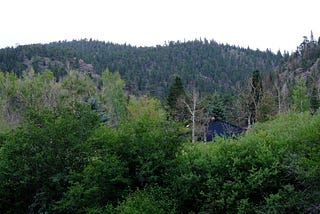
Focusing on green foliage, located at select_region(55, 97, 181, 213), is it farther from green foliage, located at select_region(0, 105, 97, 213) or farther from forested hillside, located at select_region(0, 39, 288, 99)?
forested hillside, located at select_region(0, 39, 288, 99)

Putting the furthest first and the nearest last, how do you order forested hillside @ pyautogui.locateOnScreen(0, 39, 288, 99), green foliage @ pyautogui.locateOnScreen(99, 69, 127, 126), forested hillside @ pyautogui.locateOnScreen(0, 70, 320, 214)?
forested hillside @ pyautogui.locateOnScreen(0, 39, 288, 99) < green foliage @ pyautogui.locateOnScreen(99, 69, 127, 126) < forested hillside @ pyautogui.locateOnScreen(0, 70, 320, 214)

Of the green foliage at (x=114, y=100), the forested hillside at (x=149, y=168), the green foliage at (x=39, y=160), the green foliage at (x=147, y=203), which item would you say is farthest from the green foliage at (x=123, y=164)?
the green foliage at (x=114, y=100)

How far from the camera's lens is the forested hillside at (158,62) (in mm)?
104312

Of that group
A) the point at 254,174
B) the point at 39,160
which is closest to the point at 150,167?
the point at 254,174

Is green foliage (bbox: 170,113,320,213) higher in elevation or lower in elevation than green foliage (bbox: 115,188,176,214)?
higher

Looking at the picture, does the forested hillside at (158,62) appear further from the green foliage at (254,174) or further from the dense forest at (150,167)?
the green foliage at (254,174)

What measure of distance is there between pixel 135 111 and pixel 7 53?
Answer: 275ft

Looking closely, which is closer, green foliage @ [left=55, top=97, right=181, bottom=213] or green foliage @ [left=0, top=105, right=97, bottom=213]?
green foliage @ [left=55, top=97, right=181, bottom=213]

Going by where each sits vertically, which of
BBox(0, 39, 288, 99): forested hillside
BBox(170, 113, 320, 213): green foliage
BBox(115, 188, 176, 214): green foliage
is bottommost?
BBox(115, 188, 176, 214): green foliage

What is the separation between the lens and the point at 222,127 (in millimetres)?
33344

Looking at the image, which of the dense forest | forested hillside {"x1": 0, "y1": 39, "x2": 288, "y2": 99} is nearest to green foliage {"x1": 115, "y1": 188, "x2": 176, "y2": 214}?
the dense forest

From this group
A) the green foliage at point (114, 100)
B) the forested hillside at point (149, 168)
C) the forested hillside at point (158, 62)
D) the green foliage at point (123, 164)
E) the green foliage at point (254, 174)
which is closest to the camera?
the green foliage at point (254, 174)

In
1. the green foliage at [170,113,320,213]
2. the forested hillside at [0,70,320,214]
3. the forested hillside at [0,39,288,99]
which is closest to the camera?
the green foliage at [170,113,320,213]

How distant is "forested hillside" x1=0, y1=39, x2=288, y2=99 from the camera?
104 meters
